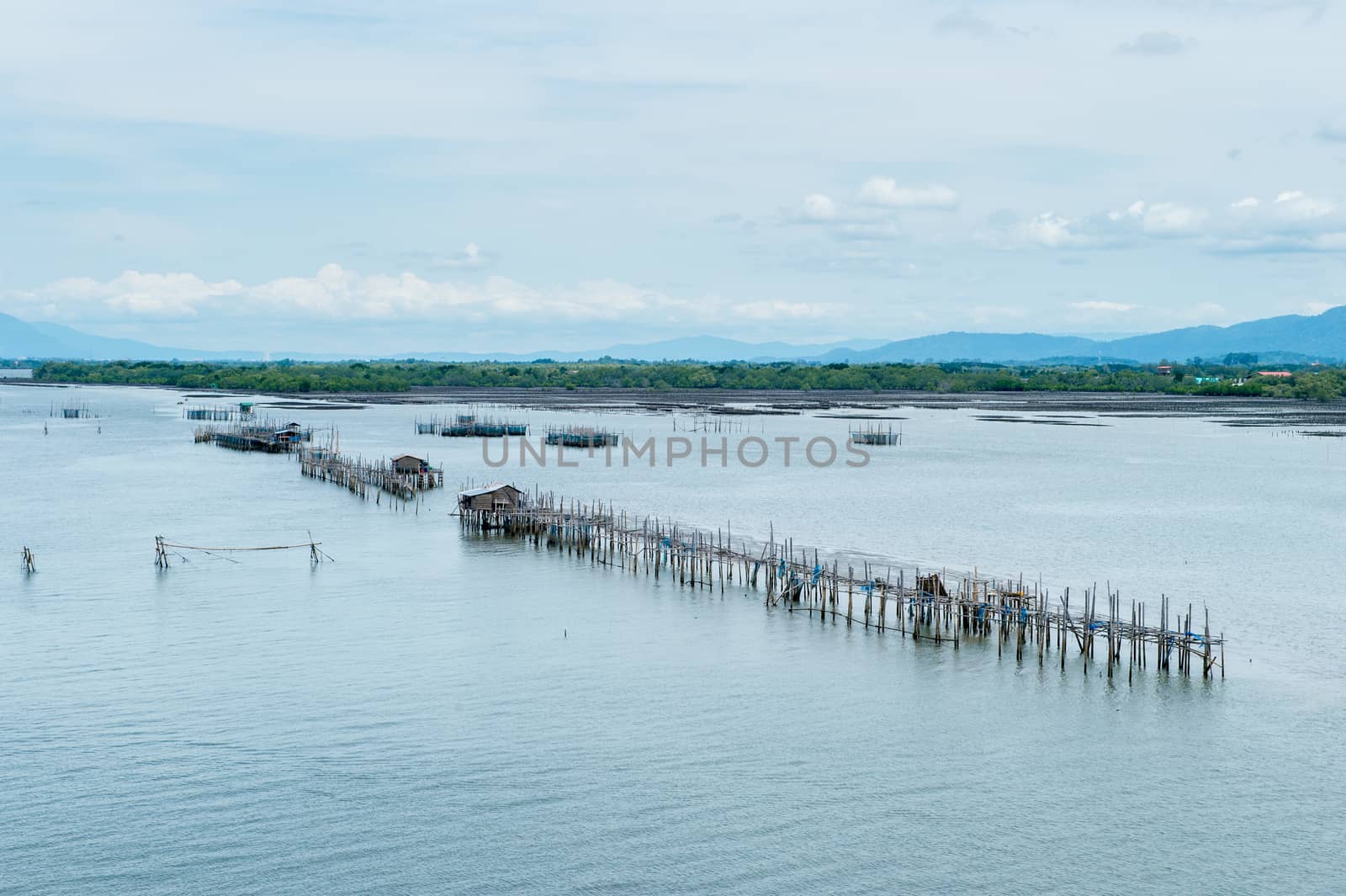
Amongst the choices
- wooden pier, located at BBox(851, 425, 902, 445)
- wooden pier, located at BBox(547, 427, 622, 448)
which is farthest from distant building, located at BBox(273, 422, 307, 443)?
wooden pier, located at BBox(851, 425, 902, 445)

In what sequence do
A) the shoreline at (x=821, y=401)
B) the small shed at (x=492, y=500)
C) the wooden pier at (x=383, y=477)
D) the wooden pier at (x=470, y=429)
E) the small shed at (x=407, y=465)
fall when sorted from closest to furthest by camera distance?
1. the small shed at (x=492, y=500)
2. the wooden pier at (x=383, y=477)
3. the small shed at (x=407, y=465)
4. the wooden pier at (x=470, y=429)
5. the shoreline at (x=821, y=401)

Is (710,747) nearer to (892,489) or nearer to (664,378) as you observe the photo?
(892,489)

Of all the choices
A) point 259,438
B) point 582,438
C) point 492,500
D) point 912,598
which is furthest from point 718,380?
point 912,598

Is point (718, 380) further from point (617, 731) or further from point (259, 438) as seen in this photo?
point (617, 731)

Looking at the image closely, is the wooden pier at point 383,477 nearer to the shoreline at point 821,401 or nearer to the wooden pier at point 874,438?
the wooden pier at point 874,438

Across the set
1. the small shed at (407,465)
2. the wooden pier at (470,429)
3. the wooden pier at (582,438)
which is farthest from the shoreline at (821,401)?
the small shed at (407,465)
